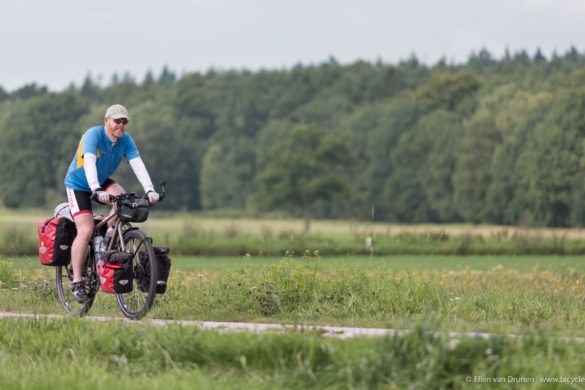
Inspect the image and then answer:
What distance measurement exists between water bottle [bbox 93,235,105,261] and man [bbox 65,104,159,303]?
107mm

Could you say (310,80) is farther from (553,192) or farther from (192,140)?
(553,192)

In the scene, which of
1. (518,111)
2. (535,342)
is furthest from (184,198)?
(535,342)

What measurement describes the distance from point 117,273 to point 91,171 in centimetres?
99

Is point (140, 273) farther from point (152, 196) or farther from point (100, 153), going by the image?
point (100, 153)

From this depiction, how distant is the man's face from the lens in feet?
33.2

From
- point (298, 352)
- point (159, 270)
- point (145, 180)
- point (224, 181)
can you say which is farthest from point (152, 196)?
point (224, 181)

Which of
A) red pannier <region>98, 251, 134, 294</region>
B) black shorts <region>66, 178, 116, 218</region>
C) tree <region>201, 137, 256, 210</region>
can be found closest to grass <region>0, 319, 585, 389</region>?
red pannier <region>98, 251, 134, 294</region>

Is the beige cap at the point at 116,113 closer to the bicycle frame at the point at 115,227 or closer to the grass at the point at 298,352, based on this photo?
the bicycle frame at the point at 115,227

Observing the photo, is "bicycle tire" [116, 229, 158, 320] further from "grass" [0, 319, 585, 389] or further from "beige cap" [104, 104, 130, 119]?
"grass" [0, 319, 585, 389]

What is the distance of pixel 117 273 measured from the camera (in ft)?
33.0

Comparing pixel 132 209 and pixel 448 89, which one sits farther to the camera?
pixel 448 89

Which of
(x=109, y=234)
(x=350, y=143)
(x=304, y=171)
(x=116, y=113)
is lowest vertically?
(x=109, y=234)

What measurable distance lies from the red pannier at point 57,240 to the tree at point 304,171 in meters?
64.9

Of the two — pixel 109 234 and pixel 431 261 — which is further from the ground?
pixel 109 234
